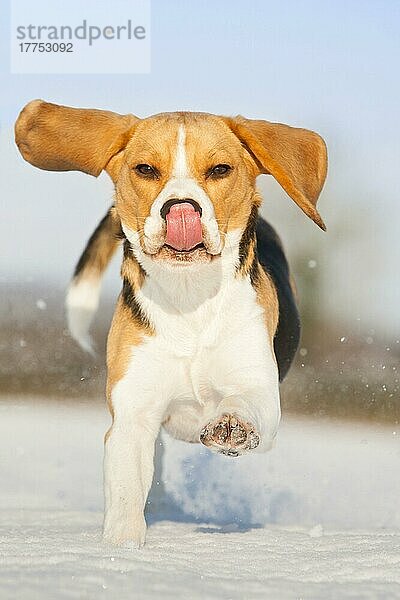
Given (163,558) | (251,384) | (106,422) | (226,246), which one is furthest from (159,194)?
(106,422)

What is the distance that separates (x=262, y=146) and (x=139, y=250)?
691 mm

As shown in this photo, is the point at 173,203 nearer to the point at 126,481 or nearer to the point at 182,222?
the point at 182,222

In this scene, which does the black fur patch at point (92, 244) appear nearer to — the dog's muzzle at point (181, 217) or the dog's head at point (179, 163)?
the dog's head at point (179, 163)

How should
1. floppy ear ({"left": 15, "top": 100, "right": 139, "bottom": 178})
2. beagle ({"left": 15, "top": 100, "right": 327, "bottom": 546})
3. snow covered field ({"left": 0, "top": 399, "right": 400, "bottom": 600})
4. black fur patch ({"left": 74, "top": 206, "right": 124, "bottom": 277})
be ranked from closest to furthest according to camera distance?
snow covered field ({"left": 0, "top": 399, "right": 400, "bottom": 600}) < beagle ({"left": 15, "top": 100, "right": 327, "bottom": 546}) < floppy ear ({"left": 15, "top": 100, "right": 139, "bottom": 178}) < black fur patch ({"left": 74, "top": 206, "right": 124, "bottom": 277})

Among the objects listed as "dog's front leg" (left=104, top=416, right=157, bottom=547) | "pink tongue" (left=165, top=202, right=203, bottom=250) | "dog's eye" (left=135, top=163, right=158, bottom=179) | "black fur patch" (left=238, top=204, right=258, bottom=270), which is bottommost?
"dog's front leg" (left=104, top=416, right=157, bottom=547)

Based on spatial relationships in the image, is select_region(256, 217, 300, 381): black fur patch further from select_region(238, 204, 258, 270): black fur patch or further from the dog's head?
the dog's head

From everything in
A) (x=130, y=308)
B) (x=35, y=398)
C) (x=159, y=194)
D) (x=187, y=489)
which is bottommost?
(x=35, y=398)

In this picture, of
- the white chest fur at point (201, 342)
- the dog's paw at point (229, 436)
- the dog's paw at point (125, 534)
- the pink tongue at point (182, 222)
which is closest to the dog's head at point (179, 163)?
the pink tongue at point (182, 222)

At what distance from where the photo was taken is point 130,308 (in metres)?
5.79

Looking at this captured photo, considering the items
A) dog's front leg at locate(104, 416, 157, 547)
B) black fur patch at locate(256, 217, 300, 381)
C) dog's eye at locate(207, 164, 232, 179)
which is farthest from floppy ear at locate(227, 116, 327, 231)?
dog's front leg at locate(104, 416, 157, 547)

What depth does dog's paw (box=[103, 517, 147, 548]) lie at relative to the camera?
520 centimetres

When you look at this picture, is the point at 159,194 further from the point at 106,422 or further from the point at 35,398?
the point at 35,398

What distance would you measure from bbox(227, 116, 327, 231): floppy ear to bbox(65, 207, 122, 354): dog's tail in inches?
54.1

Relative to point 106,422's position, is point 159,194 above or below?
above
